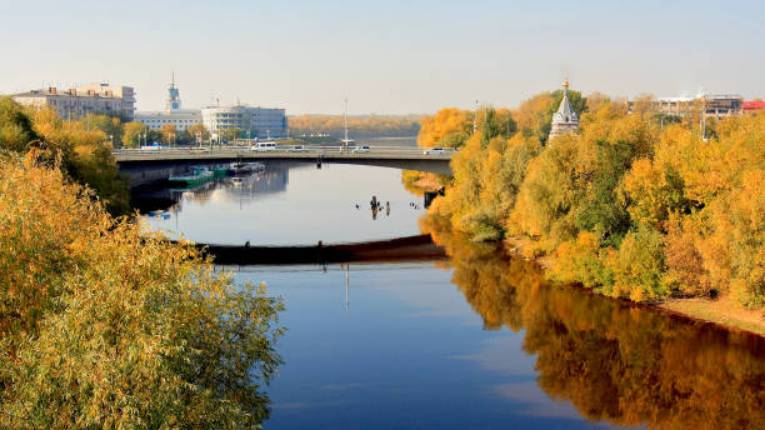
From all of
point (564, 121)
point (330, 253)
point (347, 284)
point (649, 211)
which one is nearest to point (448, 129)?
point (564, 121)

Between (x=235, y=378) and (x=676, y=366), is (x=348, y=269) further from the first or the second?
(x=235, y=378)

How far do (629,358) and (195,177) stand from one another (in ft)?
271

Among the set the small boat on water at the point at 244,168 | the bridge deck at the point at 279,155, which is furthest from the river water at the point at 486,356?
the small boat on water at the point at 244,168

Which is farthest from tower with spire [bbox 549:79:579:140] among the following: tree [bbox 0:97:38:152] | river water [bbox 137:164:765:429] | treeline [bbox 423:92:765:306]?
tree [bbox 0:97:38:152]

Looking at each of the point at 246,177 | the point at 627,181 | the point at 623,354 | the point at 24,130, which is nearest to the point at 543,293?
the point at 627,181

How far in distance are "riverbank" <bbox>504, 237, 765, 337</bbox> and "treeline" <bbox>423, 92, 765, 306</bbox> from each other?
20.2 inches

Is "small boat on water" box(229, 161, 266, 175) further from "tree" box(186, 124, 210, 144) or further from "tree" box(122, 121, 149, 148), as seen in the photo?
"tree" box(186, 124, 210, 144)

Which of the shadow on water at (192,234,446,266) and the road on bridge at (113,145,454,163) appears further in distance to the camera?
the road on bridge at (113,145,454,163)

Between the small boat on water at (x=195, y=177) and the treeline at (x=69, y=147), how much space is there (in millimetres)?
44589

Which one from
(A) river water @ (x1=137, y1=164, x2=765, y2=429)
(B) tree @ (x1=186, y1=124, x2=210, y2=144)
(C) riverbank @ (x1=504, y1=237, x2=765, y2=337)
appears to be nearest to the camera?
(A) river water @ (x1=137, y1=164, x2=765, y2=429)

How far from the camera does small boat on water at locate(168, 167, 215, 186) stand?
350 ft

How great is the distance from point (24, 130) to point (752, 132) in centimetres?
3494

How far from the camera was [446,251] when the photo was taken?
54.8 metres

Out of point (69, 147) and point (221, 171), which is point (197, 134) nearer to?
point (221, 171)
